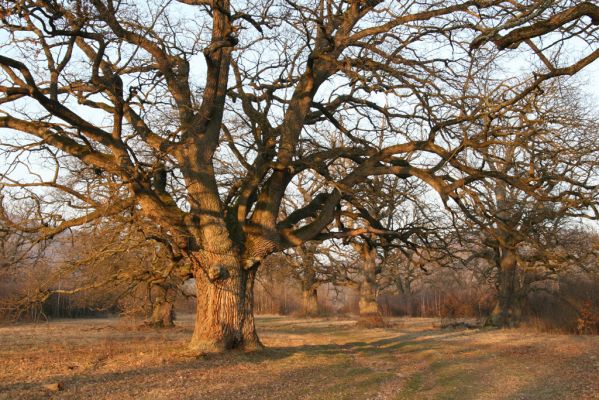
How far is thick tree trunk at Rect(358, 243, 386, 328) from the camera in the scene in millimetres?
26906

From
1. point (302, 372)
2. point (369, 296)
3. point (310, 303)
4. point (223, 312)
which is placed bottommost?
point (302, 372)

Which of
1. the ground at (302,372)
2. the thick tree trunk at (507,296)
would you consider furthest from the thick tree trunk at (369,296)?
the ground at (302,372)

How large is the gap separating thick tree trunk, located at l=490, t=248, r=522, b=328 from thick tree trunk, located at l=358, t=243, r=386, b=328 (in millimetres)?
5563

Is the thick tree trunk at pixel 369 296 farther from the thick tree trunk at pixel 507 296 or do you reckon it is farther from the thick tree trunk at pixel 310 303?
the thick tree trunk at pixel 310 303

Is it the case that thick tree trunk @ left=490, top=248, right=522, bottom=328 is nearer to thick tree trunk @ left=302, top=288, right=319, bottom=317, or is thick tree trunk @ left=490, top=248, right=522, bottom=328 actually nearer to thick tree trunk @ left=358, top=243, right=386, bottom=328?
thick tree trunk @ left=358, top=243, right=386, bottom=328

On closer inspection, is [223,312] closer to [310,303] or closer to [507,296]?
[507,296]

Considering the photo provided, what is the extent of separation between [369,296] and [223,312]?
1670 cm

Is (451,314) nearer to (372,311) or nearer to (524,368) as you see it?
(372,311)

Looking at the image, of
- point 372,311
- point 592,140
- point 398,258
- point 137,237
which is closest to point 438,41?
point 592,140

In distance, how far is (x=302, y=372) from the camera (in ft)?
34.1

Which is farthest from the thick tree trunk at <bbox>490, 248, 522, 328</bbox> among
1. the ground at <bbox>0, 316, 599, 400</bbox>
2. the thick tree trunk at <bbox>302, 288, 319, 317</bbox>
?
the thick tree trunk at <bbox>302, 288, 319, 317</bbox>

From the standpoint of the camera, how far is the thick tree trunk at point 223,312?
39.1 ft

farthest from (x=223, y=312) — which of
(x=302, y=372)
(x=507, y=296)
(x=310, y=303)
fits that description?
(x=310, y=303)

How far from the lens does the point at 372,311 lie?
27.1 meters
